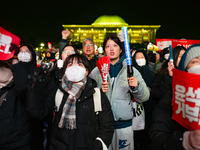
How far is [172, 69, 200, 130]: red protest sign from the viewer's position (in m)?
1.02

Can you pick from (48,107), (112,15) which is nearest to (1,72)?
(48,107)

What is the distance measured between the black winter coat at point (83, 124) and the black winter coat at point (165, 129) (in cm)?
64

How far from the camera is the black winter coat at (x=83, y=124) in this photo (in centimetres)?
172

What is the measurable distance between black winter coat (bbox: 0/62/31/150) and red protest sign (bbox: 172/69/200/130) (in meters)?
1.46

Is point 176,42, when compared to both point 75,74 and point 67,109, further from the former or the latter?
point 67,109

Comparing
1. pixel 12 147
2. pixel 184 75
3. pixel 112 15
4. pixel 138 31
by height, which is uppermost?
pixel 112 15

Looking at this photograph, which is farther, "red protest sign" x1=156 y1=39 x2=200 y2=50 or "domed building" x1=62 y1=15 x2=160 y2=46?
"domed building" x1=62 y1=15 x2=160 y2=46

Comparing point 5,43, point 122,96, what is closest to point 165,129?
point 122,96

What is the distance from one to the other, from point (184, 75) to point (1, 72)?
1882 mm

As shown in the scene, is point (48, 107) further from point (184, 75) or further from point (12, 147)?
point (184, 75)

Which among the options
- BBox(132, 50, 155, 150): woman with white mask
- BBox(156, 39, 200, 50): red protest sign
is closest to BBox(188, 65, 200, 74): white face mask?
BBox(132, 50, 155, 150): woman with white mask

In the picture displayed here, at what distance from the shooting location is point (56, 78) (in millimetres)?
2633

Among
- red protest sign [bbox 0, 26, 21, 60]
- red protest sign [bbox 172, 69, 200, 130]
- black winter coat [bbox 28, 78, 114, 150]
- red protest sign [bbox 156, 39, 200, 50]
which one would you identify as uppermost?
red protest sign [bbox 156, 39, 200, 50]

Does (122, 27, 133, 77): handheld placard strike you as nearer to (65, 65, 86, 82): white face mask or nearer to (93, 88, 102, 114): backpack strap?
(93, 88, 102, 114): backpack strap
